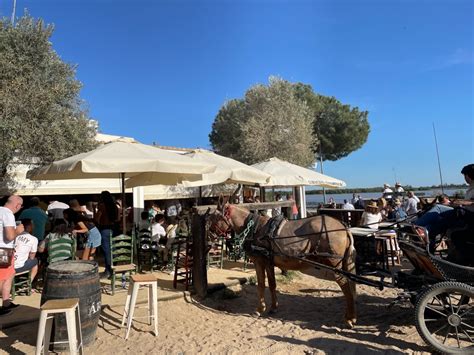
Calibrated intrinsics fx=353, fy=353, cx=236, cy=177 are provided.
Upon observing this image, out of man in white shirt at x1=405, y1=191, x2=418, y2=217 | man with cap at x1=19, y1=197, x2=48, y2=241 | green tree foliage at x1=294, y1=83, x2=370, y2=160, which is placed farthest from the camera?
green tree foliage at x1=294, y1=83, x2=370, y2=160

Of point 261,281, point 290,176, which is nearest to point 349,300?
point 261,281

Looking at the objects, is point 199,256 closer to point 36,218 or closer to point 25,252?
point 25,252

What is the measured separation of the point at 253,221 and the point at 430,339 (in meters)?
2.60

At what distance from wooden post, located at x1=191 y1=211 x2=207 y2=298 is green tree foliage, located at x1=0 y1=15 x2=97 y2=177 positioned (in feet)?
14.2

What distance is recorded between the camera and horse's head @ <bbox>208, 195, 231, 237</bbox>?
539 centimetres

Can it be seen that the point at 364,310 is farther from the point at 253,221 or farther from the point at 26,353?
the point at 26,353

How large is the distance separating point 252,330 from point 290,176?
19.2 feet

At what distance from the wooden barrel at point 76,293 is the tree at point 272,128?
16263mm

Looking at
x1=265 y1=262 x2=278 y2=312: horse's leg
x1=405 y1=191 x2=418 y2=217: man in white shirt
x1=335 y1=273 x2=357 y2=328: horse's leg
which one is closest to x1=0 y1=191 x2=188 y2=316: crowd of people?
x1=265 y1=262 x2=278 y2=312: horse's leg

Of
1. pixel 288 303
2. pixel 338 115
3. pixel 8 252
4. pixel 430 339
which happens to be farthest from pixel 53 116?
pixel 338 115

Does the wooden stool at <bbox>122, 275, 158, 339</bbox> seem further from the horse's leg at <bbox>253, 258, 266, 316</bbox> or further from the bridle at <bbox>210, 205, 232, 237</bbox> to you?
the horse's leg at <bbox>253, 258, 266, 316</bbox>

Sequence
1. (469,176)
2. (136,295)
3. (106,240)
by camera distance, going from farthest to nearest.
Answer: (106,240) < (136,295) < (469,176)

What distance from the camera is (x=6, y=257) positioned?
4.57m

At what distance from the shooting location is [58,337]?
3.87m
